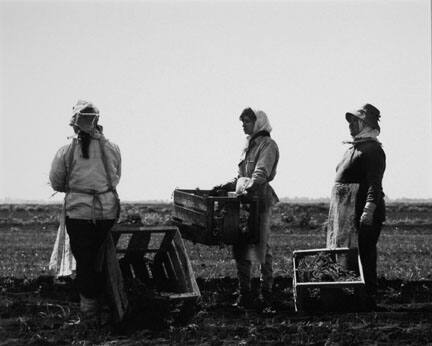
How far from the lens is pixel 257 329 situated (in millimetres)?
7031

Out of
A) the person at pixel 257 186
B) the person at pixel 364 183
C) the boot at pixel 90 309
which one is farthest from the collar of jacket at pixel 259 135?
the boot at pixel 90 309

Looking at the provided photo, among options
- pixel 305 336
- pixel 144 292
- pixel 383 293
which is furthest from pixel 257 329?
pixel 383 293

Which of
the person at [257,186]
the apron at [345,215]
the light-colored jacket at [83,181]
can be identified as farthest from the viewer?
the apron at [345,215]

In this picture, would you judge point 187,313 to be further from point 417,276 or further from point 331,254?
point 417,276

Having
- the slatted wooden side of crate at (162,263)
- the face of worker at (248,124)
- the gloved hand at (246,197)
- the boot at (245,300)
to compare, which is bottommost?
the boot at (245,300)

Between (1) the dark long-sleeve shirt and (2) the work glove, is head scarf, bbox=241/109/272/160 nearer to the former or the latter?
(1) the dark long-sleeve shirt

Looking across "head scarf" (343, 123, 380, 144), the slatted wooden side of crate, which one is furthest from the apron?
the slatted wooden side of crate

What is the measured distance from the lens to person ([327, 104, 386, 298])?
8.56m

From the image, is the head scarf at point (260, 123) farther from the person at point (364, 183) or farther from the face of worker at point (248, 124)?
the person at point (364, 183)

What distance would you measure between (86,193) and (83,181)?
0.13 metres

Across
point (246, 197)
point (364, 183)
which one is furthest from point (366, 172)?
point (246, 197)

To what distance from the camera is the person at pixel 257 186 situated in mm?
8438

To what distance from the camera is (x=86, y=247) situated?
24.0ft

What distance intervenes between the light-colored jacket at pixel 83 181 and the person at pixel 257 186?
1796 mm
